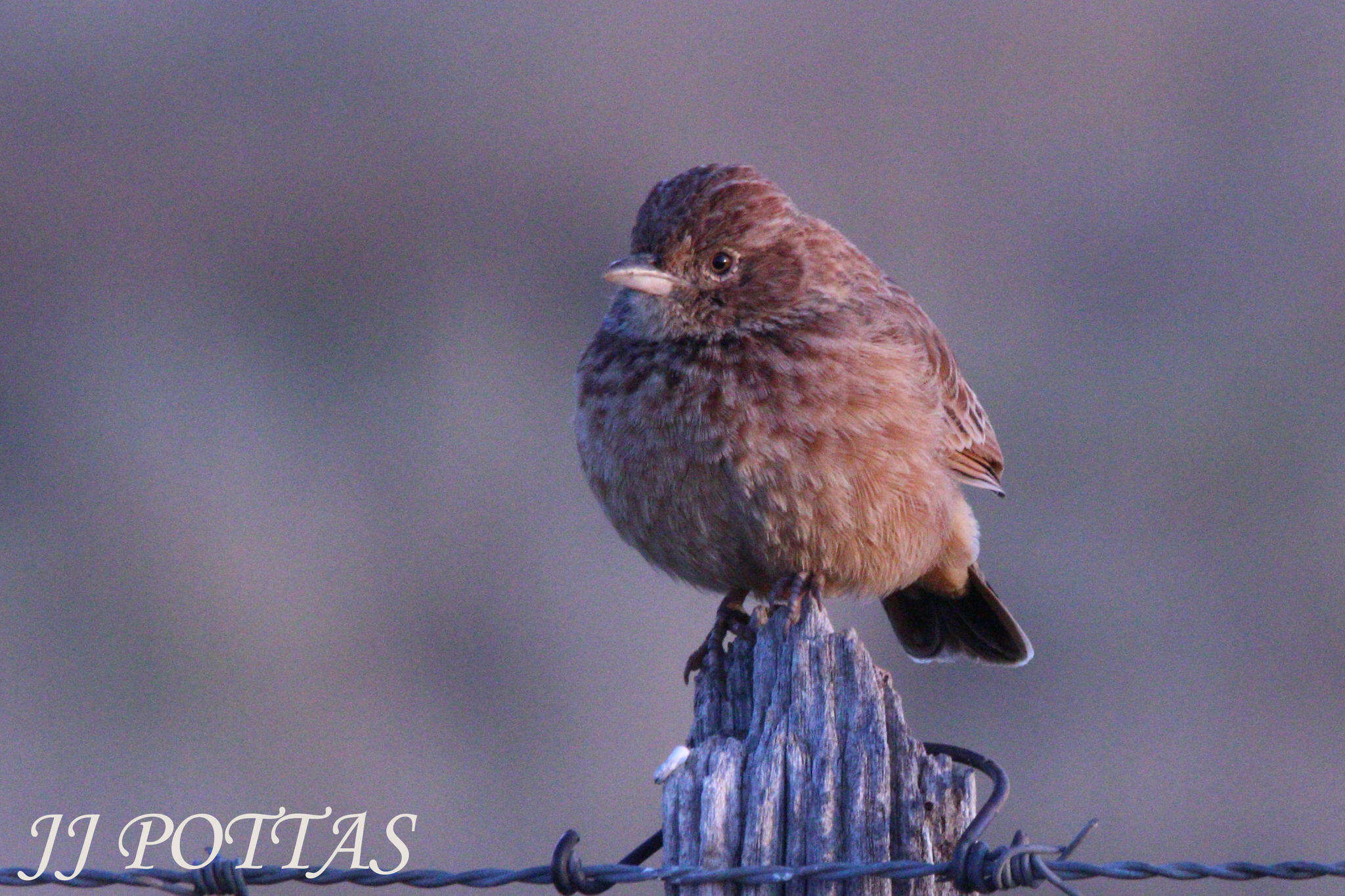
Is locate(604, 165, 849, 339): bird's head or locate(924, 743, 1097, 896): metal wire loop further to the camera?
locate(604, 165, 849, 339): bird's head

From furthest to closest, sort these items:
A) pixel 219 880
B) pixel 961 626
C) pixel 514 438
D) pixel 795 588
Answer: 1. pixel 514 438
2. pixel 961 626
3. pixel 795 588
4. pixel 219 880

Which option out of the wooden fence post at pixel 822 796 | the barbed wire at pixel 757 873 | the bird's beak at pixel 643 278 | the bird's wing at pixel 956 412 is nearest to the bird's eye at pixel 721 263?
the bird's beak at pixel 643 278

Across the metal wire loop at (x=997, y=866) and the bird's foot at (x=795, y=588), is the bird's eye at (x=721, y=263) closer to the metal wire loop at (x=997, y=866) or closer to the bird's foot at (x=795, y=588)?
the bird's foot at (x=795, y=588)

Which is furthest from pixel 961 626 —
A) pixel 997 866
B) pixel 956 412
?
pixel 997 866

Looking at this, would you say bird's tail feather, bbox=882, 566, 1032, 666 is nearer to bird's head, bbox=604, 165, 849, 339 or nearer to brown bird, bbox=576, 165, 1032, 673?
brown bird, bbox=576, 165, 1032, 673

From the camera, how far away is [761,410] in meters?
5.28

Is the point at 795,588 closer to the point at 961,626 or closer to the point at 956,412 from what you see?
the point at 956,412

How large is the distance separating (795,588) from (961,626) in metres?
1.59

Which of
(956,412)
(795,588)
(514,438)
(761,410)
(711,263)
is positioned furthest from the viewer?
(514,438)

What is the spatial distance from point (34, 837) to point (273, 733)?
132 centimetres

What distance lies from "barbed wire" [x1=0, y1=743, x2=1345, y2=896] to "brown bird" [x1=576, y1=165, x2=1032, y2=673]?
4.87ft

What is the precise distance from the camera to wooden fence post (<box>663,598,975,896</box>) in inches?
144

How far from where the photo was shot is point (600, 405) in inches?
220

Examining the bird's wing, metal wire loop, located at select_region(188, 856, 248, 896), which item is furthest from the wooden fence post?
the bird's wing
